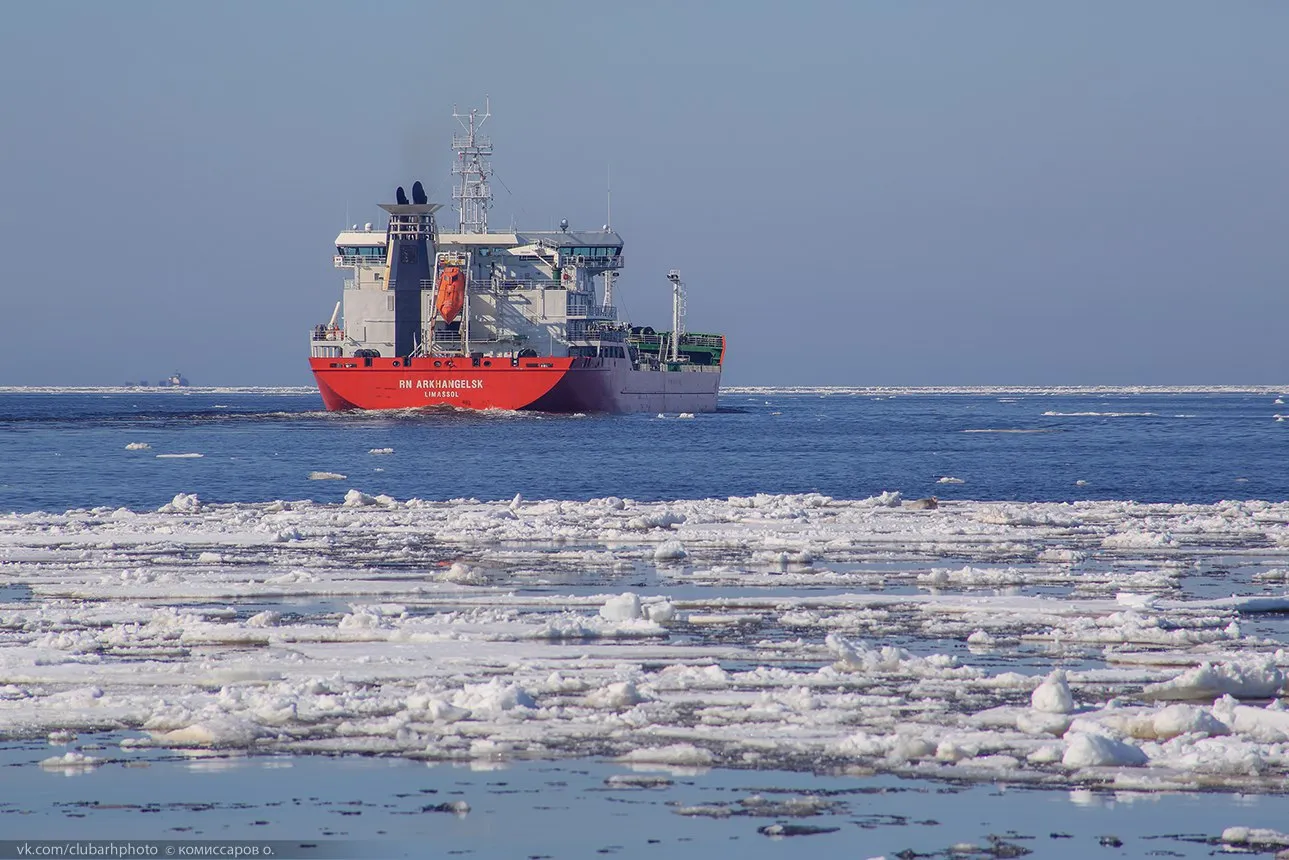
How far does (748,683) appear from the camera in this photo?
30.6ft

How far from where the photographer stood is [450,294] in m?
60.9

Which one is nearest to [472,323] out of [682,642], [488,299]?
[488,299]

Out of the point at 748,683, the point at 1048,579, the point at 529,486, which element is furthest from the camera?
the point at 529,486

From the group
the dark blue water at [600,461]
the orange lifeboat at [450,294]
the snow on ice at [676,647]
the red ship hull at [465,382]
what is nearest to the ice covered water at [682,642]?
the snow on ice at [676,647]

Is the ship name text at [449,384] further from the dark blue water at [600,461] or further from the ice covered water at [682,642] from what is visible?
the ice covered water at [682,642]

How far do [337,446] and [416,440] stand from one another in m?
2.99

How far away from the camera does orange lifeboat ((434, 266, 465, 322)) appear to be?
199 feet

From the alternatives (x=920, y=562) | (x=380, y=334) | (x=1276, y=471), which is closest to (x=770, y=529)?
(x=920, y=562)

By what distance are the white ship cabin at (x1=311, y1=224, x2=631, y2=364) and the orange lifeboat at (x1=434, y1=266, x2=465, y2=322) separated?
0.09 m

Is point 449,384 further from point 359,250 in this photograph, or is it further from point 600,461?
point 600,461

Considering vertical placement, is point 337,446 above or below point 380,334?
below

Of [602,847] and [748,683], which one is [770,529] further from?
[602,847]

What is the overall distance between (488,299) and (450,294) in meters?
2.87

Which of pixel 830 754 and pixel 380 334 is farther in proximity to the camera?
pixel 380 334
